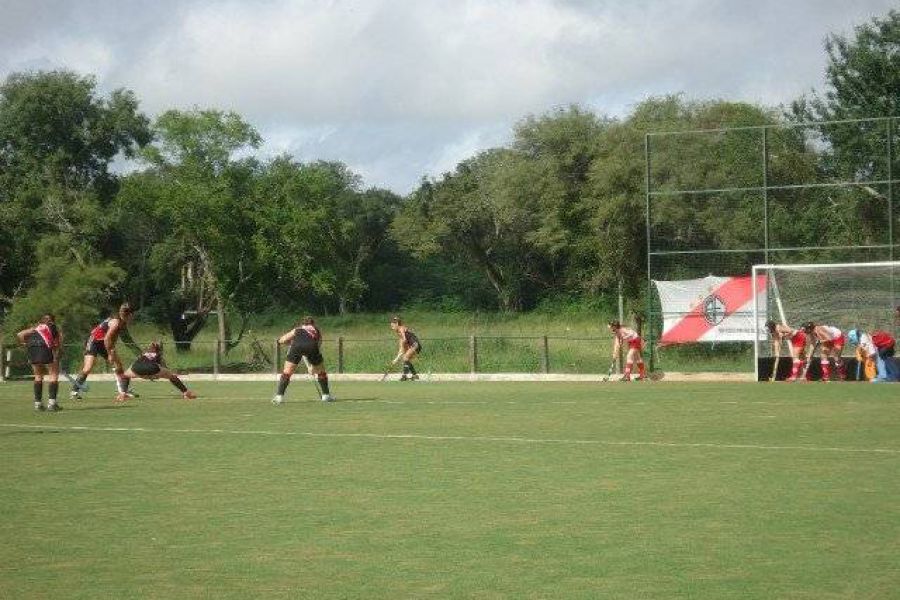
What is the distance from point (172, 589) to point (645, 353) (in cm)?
3103

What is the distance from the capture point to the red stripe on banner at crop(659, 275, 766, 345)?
A: 3547 centimetres

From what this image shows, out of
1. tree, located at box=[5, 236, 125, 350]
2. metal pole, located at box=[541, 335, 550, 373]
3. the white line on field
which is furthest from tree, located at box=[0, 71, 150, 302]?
the white line on field

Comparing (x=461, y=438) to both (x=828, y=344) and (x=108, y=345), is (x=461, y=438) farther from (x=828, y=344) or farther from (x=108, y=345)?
(x=828, y=344)

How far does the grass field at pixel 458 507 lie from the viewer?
7.77m

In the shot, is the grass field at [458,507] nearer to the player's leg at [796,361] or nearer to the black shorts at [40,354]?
the black shorts at [40,354]

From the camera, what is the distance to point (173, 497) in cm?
1159

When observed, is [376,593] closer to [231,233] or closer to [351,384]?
[351,384]

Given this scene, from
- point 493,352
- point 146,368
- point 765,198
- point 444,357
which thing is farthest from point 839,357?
point 444,357

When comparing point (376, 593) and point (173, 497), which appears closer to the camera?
point (376, 593)

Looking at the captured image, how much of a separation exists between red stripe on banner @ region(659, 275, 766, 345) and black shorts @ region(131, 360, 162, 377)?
1430cm

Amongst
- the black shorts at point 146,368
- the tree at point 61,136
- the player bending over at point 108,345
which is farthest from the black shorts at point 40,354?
the tree at point 61,136

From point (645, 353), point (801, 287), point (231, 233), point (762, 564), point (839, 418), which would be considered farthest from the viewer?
point (231, 233)

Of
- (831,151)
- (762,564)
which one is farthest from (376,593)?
(831,151)

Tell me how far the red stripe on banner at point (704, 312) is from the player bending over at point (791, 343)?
168 centimetres
